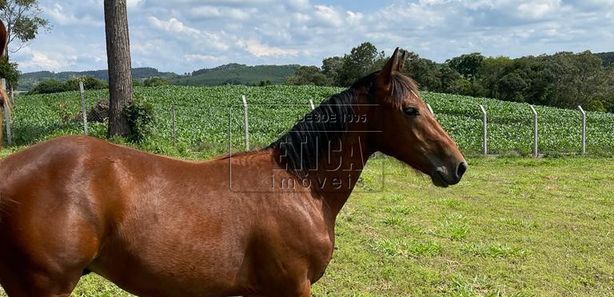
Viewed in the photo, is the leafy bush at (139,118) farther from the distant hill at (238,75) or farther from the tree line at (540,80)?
the distant hill at (238,75)

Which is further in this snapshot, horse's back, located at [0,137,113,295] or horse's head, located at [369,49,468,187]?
horse's head, located at [369,49,468,187]

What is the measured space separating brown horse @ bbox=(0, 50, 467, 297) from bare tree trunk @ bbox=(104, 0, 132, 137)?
1031 cm

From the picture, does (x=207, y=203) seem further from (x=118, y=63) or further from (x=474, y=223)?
(x=118, y=63)

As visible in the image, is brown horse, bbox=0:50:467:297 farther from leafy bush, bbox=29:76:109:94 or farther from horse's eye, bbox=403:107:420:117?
leafy bush, bbox=29:76:109:94

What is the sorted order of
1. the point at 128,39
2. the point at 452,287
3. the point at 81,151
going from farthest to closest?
the point at 128,39 < the point at 452,287 < the point at 81,151

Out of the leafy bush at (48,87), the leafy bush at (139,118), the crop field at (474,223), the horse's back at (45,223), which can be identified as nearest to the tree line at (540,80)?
the leafy bush at (48,87)

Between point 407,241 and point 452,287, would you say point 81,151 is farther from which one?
point 407,241

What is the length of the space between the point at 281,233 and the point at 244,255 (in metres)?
0.23

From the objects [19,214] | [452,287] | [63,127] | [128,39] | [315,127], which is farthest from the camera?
[63,127]

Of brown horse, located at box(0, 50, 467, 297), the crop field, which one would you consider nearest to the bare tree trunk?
the crop field

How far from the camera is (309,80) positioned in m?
67.2

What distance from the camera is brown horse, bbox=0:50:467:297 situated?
2438 mm

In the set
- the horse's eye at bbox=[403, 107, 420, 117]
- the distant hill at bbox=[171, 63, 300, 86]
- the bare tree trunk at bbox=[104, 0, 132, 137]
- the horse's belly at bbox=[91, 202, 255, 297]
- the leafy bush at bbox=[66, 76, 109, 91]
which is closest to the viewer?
the horse's belly at bbox=[91, 202, 255, 297]

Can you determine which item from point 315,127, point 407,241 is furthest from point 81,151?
point 407,241
